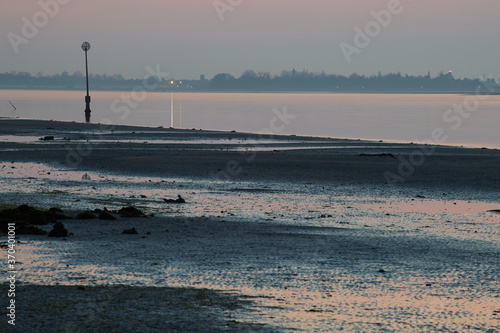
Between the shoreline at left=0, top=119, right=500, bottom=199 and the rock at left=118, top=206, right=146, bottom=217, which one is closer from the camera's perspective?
the rock at left=118, top=206, right=146, bottom=217

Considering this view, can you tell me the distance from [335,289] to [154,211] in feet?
26.4

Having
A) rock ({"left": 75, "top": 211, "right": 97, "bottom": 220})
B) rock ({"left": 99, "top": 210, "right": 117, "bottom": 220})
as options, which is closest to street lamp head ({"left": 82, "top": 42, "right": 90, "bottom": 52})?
rock ({"left": 75, "top": 211, "right": 97, "bottom": 220})

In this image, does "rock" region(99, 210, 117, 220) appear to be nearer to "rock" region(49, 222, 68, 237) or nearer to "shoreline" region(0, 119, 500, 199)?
"rock" region(49, 222, 68, 237)

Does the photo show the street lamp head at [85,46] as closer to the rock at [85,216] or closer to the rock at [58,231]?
the rock at [85,216]

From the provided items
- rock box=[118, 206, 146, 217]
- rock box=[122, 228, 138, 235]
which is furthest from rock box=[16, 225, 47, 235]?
rock box=[118, 206, 146, 217]

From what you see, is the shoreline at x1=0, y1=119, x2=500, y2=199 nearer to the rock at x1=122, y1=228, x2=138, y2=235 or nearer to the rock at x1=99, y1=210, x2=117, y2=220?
the rock at x1=99, y1=210, x2=117, y2=220

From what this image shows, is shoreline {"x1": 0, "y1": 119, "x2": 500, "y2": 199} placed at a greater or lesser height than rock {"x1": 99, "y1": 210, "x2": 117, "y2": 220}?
lesser

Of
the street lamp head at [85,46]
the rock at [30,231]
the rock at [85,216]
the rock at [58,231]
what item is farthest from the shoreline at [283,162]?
the street lamp head at [85,46]

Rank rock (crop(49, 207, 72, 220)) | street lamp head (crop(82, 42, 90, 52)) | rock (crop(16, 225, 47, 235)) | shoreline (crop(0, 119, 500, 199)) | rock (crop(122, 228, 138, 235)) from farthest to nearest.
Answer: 1. street lamp head (crop(82, 42, 90, 52))
2. shoreline (crop(0, 119, 500, 199))
3. rock (crop(49, 207, 72, 220))
4. rock (crop(122, 228, 138, 235))
5. rock (crop(16, 225, 47, 235))

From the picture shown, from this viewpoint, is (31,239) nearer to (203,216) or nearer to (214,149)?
(203,216)

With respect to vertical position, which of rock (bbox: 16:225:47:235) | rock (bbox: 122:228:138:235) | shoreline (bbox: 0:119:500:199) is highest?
rock (bbox: 16:225:47:235)

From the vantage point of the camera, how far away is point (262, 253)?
12.6 metres

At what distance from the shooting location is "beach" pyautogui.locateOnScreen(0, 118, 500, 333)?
8.79m

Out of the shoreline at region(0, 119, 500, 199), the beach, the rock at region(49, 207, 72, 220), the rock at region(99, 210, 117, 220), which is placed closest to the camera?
the beach
